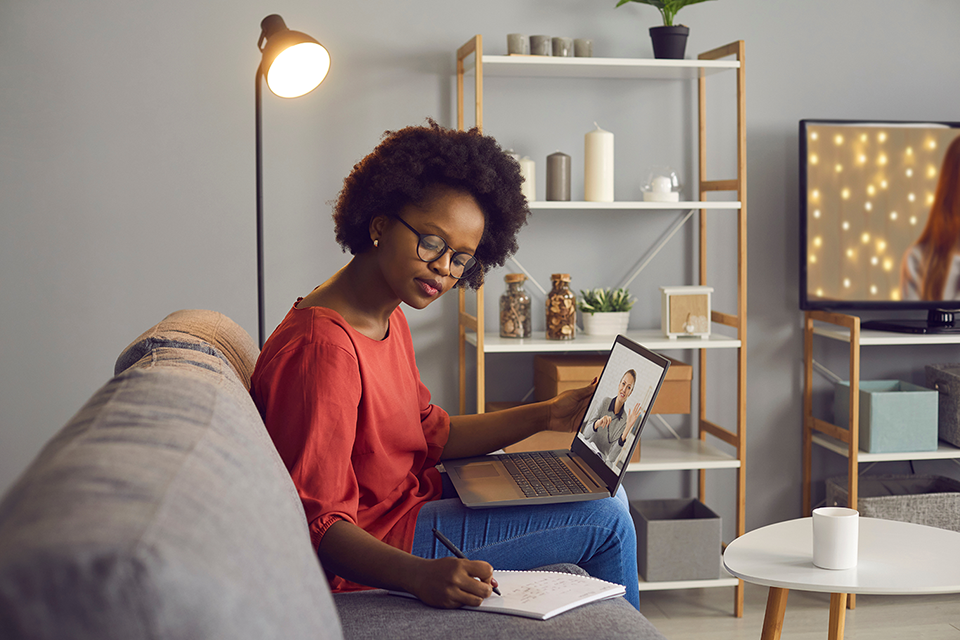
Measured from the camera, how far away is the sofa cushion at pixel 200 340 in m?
1.18

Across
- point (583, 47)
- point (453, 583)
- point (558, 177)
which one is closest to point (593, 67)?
point (583, 47)

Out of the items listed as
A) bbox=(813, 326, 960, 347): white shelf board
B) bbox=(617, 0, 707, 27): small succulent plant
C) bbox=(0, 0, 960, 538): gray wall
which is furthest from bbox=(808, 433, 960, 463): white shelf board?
bbox=(617, 0, 707, 27): small succulent plant

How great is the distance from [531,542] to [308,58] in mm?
1286

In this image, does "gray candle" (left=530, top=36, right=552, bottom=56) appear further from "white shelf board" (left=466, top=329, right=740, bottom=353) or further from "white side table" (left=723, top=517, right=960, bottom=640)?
"white side table" (left=723, top=517, right=960, bottom=640)

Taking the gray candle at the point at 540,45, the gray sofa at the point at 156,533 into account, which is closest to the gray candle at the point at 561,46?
the gray candle at the point at 540,45

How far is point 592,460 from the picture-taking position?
4.81ft

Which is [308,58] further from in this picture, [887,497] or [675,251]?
[887,497]

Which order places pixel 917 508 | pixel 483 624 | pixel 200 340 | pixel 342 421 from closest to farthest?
pixel 483 624, pixel 342 421, pixel 200 340, pixel 917 508

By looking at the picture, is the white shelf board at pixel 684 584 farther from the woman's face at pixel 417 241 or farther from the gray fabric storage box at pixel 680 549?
the woman's face at pixel 417 241

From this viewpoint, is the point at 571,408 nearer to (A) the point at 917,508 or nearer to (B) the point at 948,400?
(A) the point at 917,508

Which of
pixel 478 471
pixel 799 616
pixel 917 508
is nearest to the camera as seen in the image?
pixel 478 471

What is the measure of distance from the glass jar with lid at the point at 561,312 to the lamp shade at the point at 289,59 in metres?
0.88

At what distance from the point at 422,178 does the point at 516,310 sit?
1.05 metres

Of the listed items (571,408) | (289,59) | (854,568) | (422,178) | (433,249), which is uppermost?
(289,59)
